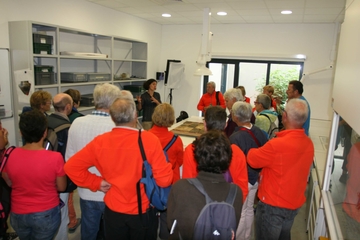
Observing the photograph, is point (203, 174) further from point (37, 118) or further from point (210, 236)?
point (37, 118)

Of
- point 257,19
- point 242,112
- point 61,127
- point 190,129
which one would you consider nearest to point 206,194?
point 242,112

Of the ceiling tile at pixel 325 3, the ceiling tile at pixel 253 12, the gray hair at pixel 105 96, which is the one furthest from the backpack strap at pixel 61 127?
the ceiling tile at pixel 253 12

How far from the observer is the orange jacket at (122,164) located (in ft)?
5.18

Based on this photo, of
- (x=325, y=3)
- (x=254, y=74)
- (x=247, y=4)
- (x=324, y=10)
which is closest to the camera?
(x=325, y=3)

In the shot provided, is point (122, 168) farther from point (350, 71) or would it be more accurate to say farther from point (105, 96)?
point (350, 71)

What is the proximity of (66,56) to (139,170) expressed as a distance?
10.3 ft

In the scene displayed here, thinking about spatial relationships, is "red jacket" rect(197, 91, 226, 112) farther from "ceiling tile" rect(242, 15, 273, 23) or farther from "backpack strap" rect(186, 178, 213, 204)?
"backpack strap" rect(186, 178, 213, 204)

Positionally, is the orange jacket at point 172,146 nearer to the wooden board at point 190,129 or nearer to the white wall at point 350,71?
the white wall at point 350,71

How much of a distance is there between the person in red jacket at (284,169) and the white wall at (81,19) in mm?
3526

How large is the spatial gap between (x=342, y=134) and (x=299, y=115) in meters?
0.61

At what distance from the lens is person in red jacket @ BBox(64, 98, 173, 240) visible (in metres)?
1.58

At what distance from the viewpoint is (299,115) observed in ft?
6.39

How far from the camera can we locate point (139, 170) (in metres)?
1.59

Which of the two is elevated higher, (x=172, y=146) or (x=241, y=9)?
(x=241, y=9)
